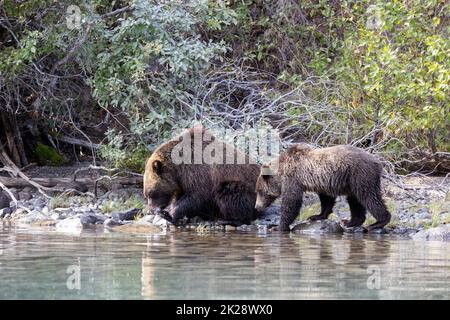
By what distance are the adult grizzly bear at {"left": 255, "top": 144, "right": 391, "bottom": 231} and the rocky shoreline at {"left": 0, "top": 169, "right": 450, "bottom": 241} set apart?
0.85ft

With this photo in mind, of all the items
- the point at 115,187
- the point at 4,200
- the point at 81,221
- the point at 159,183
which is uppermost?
the point at 159,183

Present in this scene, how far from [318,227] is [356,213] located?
521 millimetres

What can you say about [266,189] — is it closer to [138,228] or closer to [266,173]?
[266,173]

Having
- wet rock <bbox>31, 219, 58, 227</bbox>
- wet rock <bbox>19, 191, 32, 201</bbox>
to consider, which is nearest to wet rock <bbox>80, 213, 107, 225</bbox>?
wet rock <bbox>31, 219, 58, 227</bbox>

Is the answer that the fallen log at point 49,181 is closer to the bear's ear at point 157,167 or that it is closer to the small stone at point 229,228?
the bear's ear at point 157,167

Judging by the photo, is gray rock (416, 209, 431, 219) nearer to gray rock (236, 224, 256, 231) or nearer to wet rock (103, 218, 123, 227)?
gray rock (236, 224, 256, 231)

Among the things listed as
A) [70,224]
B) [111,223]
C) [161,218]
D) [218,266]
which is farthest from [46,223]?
[218,266]

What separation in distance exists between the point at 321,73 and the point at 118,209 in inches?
177

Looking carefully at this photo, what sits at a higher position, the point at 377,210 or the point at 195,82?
the point at 195,82

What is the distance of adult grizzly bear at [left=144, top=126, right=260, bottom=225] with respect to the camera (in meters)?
11.6

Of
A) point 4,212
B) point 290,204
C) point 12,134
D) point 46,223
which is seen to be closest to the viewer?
point 290,204

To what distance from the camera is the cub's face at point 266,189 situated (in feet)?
37.4

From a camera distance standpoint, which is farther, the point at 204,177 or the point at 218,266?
the point at 204,177

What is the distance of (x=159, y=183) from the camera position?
38.6 feet
